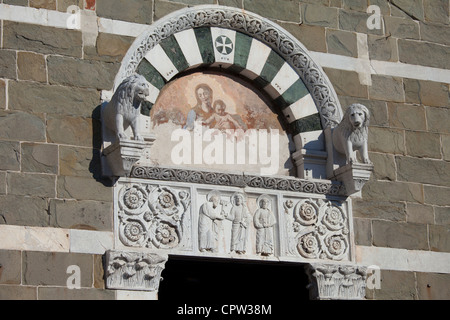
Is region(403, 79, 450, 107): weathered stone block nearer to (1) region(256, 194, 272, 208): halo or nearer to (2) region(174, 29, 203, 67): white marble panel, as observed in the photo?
(1) region(256, 194, 272, 208): halo

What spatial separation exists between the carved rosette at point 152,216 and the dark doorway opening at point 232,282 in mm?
388

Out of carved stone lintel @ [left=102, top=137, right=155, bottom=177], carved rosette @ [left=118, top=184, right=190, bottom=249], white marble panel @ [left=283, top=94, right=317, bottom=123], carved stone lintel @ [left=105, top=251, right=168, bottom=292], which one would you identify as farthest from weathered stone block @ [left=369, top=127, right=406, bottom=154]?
carved stone lintel @ [left=105, top=251, right=168, bottom=292]

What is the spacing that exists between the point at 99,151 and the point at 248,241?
1.34 m

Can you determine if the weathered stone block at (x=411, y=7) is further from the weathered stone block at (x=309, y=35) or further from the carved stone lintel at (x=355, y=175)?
the carved stone lintel at (x=355, y=175)

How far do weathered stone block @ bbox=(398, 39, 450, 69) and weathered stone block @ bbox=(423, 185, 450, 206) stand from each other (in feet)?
3.68

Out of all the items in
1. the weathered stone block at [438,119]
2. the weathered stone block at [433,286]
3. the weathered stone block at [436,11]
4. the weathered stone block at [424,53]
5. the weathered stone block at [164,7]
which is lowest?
the weathered stone block at [433,286]

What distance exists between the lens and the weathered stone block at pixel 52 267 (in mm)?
7875

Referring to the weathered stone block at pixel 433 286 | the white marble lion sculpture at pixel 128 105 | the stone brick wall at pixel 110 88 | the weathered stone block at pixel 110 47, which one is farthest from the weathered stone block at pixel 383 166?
the weathered stone block at pixel 110 47

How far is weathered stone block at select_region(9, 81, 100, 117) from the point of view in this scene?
821 cm

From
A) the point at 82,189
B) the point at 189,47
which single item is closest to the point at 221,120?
the point at 189,47

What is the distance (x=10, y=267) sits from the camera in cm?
782

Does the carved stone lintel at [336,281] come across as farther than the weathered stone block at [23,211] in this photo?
Yes

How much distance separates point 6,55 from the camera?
826cm

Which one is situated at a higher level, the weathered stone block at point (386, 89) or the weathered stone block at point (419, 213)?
the weathered stone block at point (386, 89)
